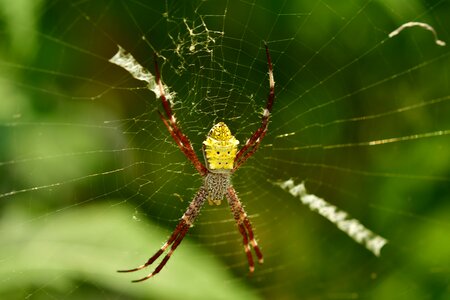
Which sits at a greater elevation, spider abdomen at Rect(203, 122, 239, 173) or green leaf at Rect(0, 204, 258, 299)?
spider abdomen at Rect(203, 122, 239, 173)

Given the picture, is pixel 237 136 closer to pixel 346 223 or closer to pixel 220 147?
pixel 220 147

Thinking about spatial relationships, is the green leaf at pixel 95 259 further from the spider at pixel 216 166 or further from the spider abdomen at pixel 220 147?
the spider abdomen at pixel 220 147

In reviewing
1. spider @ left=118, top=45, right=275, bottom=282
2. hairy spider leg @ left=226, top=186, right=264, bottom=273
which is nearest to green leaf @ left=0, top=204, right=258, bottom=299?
spider @ left=118, top=45, right=275, bottom=282

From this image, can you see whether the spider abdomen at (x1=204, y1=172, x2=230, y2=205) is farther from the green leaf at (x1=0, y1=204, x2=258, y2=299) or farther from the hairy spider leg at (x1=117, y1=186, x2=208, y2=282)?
the green leaf at (x1=0, y1=204, x2=258, y2=299)

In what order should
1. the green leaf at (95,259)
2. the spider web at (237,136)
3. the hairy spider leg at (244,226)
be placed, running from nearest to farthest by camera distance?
1. the green leaf at (95,259)
2. the spider web at (237,136)
3. the hairy spider leg at (244,226)

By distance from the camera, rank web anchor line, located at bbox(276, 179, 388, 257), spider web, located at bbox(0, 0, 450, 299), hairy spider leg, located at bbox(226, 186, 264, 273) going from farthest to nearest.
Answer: web anchor line, located at bbox(276, 179, 388, 257)
hairy spider leg, located at bbox(226, 186, 264, 273)
spider web, located at bbox(0, 0, 450, 299)

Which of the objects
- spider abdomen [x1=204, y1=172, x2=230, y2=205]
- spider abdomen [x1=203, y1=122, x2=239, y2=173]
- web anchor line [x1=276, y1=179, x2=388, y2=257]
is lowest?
web anchor line [x1=276, y1=179, x2=388, y2=257]

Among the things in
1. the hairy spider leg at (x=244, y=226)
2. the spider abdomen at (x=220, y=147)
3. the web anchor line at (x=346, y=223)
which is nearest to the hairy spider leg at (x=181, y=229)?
the hairy spider leg at (x=244, y=226)
